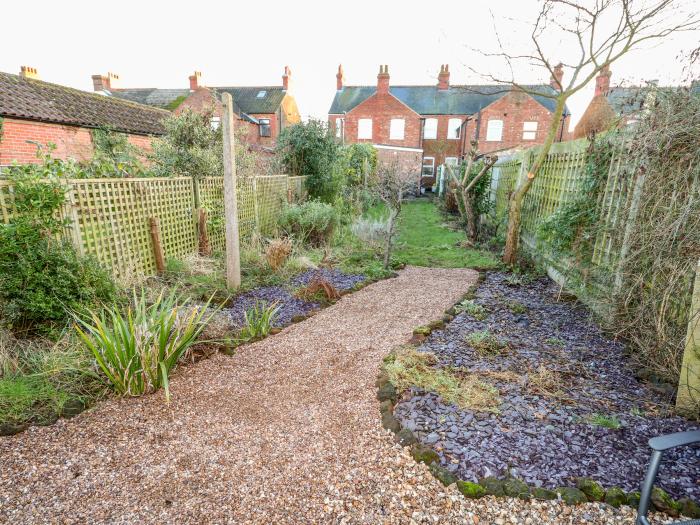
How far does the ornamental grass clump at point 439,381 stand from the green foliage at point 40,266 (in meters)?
3.02

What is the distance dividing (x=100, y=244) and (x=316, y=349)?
3.14 m

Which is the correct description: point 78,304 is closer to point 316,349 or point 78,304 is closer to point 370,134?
point 316,349

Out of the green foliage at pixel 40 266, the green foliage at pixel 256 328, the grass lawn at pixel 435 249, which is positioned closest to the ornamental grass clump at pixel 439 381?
the green foliage at pixel 256 328

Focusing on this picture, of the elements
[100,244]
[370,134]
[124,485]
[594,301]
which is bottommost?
[124,485]

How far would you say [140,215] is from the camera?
532 centimetres

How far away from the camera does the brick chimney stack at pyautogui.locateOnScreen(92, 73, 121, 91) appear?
27.2 m

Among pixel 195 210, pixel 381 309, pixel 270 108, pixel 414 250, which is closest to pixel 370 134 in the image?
pixel 270 108

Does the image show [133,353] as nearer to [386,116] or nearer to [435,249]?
[435,249]

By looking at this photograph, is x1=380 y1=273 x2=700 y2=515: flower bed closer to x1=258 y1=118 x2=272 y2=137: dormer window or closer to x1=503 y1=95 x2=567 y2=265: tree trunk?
x1=503 y1=95 x2=567 y2=265: tree trunk

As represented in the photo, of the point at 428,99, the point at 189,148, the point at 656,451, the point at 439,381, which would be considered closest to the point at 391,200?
the point at 189,148

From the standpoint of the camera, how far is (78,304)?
3.52 m

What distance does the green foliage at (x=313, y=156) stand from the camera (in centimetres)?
1020

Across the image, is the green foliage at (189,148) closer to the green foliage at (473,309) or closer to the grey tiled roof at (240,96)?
the green foliage at (473,309)

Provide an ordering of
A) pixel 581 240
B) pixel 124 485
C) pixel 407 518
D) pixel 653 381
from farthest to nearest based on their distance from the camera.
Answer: pixel 581 240
pixel 653 381
pixel 124 485
pixel 407 518
